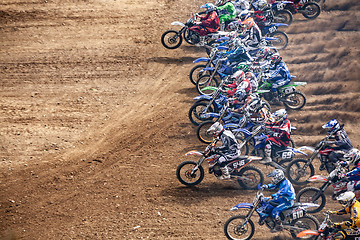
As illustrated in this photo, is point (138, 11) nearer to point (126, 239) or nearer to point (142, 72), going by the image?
point (142, 72)

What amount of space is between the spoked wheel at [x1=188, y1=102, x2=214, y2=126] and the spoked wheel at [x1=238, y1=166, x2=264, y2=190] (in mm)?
3141

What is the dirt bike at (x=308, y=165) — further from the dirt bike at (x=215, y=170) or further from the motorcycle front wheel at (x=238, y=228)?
the motorcycle front wheel at (x=238, y=228)

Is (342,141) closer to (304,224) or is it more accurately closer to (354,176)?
(354,176)

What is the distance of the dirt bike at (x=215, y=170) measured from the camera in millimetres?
11305

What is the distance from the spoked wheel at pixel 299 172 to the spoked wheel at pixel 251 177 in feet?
3.46

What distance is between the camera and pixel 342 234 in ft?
29.6

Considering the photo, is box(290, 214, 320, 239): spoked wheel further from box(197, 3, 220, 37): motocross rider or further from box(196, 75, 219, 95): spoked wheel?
box(197, 3, 220, 37): motocross rider

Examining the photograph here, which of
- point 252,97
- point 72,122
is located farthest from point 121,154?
point 252,97

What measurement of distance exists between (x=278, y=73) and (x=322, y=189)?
547 centimetres


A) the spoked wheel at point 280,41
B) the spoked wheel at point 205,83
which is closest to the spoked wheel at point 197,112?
the spoked wheel at point 205,83

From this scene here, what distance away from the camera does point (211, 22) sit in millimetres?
17031

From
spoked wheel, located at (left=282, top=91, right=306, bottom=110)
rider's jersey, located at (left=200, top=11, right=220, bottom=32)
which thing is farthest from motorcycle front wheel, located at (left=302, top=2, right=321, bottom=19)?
spoked wheel, located at (left=282, top=91, right=306, bottom=110)

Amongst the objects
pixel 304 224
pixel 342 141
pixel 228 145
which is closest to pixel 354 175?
pixel 342 141

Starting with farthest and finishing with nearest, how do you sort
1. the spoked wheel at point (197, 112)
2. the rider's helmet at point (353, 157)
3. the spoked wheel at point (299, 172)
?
the spoked wheel at point (197, 112), the spoked wheel at point (299, 172), the rider's helmet at point (353, 157)
